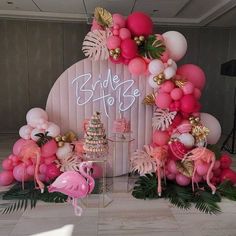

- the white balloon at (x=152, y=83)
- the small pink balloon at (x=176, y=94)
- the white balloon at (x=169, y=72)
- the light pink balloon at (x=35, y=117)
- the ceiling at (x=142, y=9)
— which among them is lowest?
the light pink balloon at (x=35, y=117)

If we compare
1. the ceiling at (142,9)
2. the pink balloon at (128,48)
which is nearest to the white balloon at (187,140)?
the pink balloon at (128,48)

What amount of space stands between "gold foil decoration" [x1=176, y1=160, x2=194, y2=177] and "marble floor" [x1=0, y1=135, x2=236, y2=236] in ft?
1.19

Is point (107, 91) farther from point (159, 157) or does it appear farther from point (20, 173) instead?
point (20, 173)

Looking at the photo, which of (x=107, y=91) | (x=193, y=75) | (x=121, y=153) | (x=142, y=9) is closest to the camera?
(x=193, y=75)

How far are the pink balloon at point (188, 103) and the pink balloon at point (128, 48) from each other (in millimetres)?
708

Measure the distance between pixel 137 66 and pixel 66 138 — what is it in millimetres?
Result: 1117

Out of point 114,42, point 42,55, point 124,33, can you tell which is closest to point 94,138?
point 114,42

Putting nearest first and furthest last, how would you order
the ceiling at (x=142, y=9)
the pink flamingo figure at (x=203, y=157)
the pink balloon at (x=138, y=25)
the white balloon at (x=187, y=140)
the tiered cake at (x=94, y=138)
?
the tiered cake at (x=94, y=138) < the pink flamingo figure at (x=203, y=157) < the white balloon at (x=187, y=140) < the pink balloon at (x=138, y=25) < the ceiling at (x=142, y=9)

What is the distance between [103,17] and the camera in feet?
9.31

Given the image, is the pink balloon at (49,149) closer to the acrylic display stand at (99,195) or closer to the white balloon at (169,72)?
the acrylic display stand at (99,195)

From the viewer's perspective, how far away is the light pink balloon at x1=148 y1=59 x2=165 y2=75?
8.92 ft

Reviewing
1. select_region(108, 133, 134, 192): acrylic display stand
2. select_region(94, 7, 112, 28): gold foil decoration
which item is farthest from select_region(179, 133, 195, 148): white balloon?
select_region(94, 7, 112, 28): gold foil decoration

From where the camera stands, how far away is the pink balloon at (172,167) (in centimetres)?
273

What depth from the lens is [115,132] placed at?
285 centimetres
